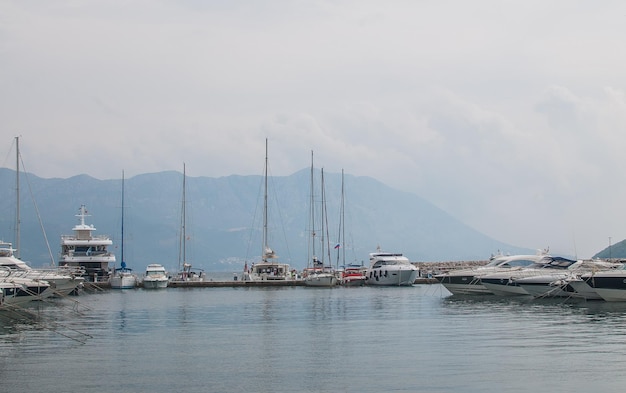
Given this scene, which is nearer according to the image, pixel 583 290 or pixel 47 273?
pixel 583 290

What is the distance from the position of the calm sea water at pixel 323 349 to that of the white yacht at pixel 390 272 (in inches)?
1684

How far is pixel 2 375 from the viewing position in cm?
3503

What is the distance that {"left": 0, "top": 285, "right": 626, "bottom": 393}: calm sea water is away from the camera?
33.1 metres

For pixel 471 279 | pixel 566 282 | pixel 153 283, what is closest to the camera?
pixel 566 282

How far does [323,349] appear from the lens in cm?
4259

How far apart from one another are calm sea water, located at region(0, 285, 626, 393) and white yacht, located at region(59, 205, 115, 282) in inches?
1851

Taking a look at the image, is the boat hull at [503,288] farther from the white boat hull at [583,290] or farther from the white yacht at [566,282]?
the white boat hull at [583,290]

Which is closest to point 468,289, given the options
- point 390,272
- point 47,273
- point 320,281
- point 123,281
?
point 390,272

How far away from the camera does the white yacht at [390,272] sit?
4476 inches

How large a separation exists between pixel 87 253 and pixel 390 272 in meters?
37.4

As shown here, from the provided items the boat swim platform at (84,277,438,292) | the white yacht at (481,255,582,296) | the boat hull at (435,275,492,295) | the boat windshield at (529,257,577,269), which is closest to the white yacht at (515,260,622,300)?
the white yacht at (481,255,582,296)

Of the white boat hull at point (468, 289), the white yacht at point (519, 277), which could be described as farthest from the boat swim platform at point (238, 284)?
the white yacht at point (519, 277)

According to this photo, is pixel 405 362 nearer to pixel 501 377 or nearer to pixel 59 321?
pixel 501 377

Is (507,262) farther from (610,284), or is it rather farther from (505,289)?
(610,284)
